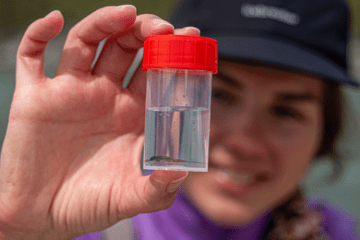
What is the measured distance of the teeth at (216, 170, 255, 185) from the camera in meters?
1.21

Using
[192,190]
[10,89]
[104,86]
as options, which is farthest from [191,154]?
[10,89]

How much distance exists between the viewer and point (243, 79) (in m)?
1.12

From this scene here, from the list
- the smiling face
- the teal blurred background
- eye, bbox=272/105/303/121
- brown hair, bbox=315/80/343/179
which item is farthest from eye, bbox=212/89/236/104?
the teal blurred background

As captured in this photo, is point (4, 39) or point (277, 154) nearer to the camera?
point (277, 154)

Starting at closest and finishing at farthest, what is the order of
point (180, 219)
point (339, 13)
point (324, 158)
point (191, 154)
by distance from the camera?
point (191, 154)
point (339, 13)
point (180, 219)
point (324, 158)

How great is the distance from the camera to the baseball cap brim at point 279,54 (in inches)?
40.0

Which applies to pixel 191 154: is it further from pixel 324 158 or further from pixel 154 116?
pixel 324 158

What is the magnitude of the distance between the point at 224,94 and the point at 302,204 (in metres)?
0.89

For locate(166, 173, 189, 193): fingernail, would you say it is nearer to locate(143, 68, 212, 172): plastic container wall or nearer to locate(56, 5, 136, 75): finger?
locate(143, 68, 212, 172): plastic container wall

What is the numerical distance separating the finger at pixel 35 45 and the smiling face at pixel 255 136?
65cm

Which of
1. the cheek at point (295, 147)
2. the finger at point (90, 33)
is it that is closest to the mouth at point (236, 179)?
the cheek at point (295, 147)

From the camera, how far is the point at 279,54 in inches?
41.0

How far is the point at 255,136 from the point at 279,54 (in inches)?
11.7

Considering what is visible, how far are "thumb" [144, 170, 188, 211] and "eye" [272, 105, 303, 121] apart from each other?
66 centimetres
